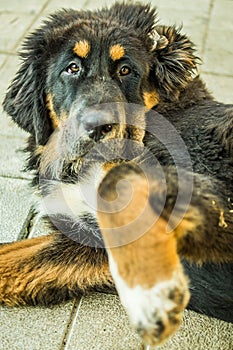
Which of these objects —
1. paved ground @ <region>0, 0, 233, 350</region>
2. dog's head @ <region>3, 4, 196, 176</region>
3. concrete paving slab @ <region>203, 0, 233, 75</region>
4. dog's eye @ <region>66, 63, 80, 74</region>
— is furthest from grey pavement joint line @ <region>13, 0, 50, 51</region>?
dog's eye @ <region>66, 63, 80, 74</region>

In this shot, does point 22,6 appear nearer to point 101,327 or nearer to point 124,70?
point 124,70

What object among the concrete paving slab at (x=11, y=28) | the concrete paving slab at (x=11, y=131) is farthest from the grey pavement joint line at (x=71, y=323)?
the concrete paving slab at (x=11, y=28)

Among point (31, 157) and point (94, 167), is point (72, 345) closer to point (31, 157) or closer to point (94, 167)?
point (94, 167)

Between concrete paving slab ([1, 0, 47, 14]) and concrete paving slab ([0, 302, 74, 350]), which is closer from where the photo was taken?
concrete paving slab ([0, 302, 74, 350])

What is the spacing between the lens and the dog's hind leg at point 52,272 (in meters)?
2.90

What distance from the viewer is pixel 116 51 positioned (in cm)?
303

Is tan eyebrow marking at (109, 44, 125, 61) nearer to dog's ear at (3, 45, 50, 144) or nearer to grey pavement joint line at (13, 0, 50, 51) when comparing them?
dog's ear at (3, 45, 50, 144)

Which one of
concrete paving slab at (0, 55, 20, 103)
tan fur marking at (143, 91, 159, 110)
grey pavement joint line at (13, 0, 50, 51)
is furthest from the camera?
grey pavement joint line at (13, 0, 50, 51)

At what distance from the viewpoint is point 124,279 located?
6.75 feet

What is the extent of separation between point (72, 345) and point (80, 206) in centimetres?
73

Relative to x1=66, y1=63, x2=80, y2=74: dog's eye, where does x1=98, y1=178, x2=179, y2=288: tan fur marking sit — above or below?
below

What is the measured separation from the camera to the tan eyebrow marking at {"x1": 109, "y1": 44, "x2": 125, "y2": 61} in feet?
9.93

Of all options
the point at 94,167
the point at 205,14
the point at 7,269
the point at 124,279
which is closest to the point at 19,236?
the point at 7,269

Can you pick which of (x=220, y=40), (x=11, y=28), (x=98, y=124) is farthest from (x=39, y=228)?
(x=220, y=40)
